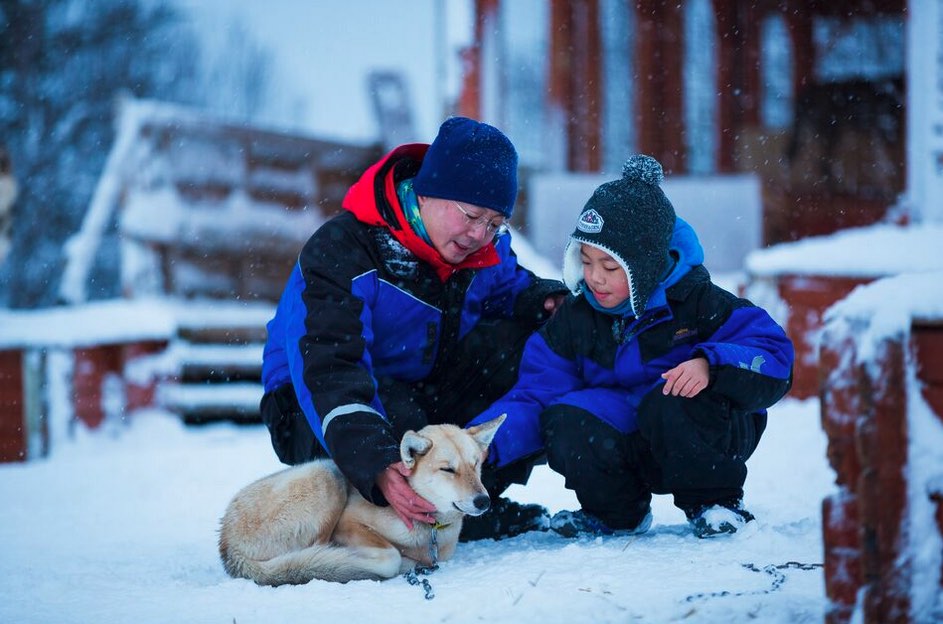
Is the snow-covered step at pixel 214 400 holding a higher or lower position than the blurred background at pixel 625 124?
lower

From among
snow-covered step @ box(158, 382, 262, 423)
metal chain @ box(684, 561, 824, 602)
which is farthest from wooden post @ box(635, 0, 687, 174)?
metal chain @ box(684, 561, 824, 602)

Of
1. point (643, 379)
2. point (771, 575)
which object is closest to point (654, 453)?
point (643, 379)

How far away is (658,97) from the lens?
37.3 ft

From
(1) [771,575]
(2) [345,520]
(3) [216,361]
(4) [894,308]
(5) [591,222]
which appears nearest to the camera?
(4) [894,308]

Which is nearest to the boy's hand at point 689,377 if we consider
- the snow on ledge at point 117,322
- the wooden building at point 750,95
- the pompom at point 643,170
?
the pompom at point 643,170

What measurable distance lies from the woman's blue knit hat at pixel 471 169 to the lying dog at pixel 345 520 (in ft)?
2.63

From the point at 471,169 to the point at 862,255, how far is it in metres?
4.02

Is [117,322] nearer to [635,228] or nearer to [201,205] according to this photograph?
[201,205]

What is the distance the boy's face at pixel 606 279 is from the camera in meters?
3.13

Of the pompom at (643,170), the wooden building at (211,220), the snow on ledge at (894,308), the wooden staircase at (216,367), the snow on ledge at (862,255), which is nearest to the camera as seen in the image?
the snow on ledge at (894,308)

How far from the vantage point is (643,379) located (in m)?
3.25

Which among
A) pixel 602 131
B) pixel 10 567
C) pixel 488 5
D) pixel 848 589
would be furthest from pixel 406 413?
pixel 488 5

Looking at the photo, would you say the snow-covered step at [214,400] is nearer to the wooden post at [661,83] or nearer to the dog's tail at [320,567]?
the wooden post at [661,83]

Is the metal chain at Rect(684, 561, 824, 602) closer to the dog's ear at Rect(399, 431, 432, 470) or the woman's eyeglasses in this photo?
the dog's ear at Rect(399, 431, 432, 470)
